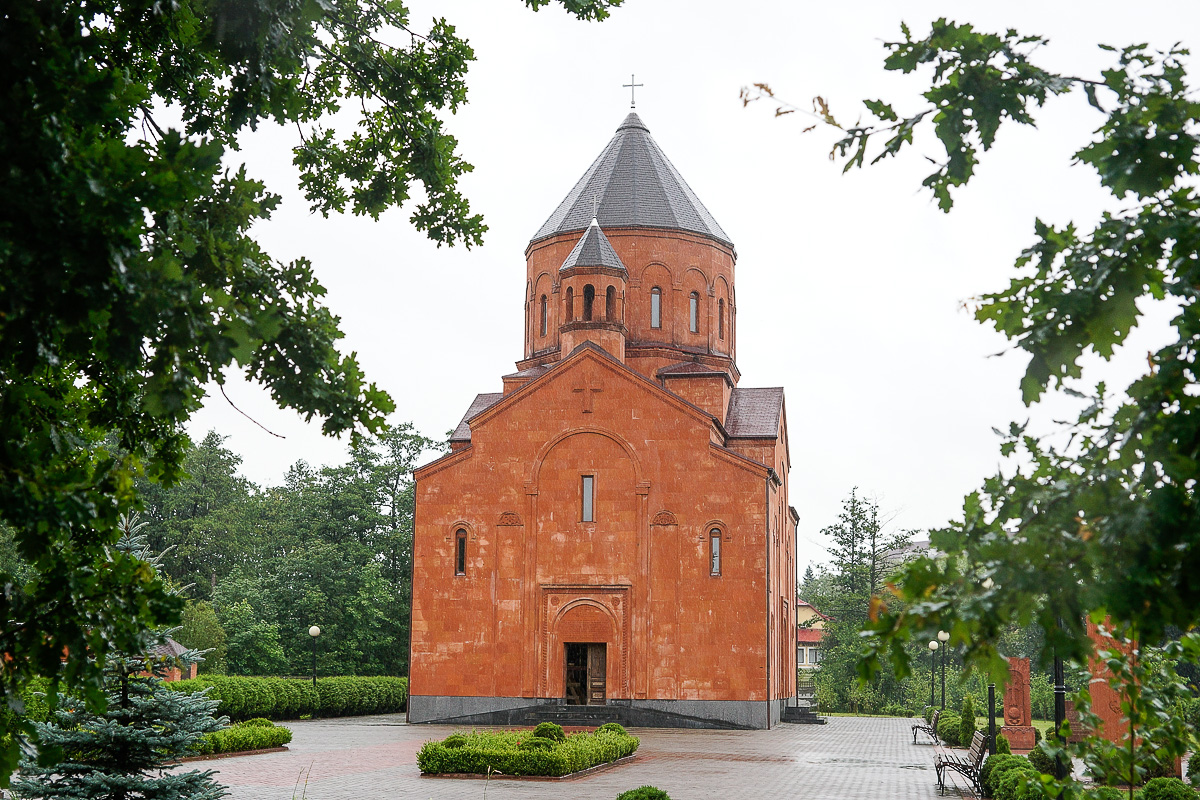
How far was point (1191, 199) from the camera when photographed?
2.99 meters

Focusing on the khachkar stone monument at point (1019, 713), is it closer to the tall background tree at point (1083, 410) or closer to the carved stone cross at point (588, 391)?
the carved stone cross at point (588, 391)

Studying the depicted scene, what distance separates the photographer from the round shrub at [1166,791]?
35.5ft

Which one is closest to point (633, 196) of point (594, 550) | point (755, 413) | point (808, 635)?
point (755, 413)

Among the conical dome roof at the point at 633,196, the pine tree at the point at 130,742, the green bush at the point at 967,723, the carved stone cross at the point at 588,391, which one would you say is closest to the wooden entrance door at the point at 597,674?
the carved stone cross at the point at 588,391

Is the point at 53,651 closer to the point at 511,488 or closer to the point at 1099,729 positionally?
the point at 1099,729

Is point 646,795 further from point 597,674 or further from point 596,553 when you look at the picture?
point 597,674

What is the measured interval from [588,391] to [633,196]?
806 cm

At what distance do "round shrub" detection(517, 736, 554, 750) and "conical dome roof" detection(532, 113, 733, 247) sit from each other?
63.8 ft

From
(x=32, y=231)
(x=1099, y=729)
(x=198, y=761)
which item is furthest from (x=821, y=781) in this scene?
(x=32, y=231)

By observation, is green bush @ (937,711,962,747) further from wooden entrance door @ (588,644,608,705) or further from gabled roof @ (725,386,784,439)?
gabled roof @ (725,386,784,439)

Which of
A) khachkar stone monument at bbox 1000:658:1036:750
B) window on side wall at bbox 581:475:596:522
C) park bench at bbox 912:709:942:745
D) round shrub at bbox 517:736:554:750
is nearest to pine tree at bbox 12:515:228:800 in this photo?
round shrub at bbox 517:736:554:750

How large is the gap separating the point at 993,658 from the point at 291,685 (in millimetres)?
29290

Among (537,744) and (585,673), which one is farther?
(585,673)

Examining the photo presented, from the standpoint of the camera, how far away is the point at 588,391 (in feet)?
94.8
